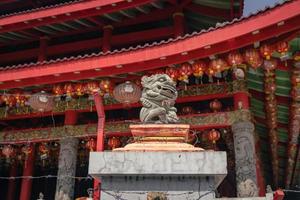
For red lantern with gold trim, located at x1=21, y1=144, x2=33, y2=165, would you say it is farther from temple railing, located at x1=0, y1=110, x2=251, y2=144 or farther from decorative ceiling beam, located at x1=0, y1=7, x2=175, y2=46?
decorative ceiling beam, located at x1=0, y1=7, x2=175, y2=46

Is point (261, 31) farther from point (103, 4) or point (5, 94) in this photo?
point (5, 94)

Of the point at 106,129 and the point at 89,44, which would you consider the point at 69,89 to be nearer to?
the point at 106,129

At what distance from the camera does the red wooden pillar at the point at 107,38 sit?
36.1ft

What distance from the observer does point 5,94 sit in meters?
9.46

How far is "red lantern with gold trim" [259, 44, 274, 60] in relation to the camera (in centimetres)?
727

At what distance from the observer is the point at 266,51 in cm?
728

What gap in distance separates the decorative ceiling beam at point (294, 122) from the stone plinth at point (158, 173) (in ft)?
15.6

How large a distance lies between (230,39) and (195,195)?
14.5 ft

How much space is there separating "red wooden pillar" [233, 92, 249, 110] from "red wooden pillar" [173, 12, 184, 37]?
2.68 m

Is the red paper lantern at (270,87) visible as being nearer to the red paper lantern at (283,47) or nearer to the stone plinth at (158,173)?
the red paper lantern at (283,47)

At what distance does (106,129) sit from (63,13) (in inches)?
144

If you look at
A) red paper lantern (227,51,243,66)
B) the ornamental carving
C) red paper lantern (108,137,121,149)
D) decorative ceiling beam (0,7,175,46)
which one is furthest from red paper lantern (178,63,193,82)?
the ornamental carving

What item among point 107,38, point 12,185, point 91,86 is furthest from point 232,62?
point 12,185

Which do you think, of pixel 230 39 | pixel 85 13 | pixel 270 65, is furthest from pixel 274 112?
pixel 85 13
